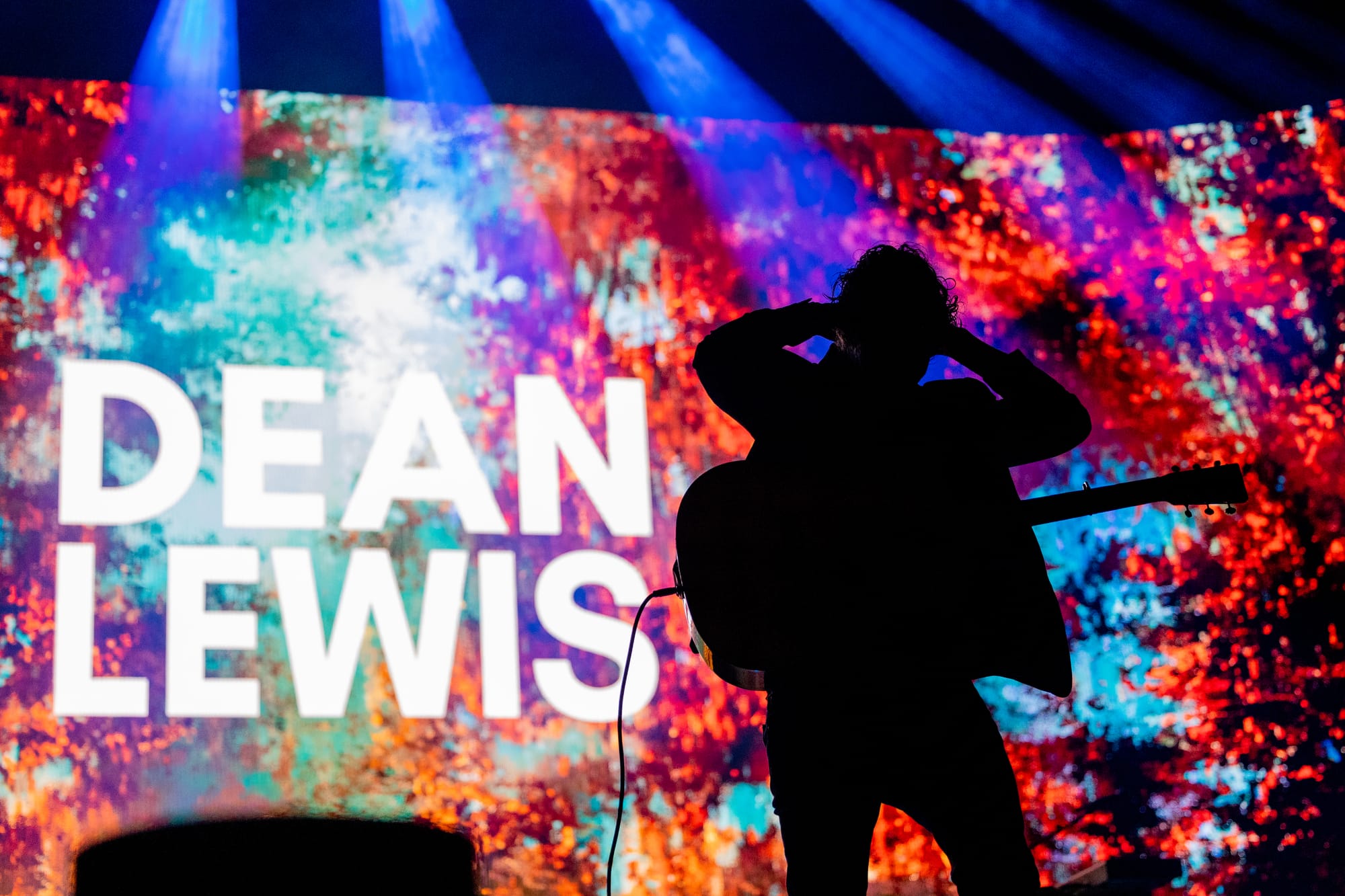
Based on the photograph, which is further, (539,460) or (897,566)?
(539,460)

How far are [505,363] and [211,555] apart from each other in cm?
83

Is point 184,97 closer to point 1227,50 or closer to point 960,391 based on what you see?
point 960,391

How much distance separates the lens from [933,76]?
356 centimetres

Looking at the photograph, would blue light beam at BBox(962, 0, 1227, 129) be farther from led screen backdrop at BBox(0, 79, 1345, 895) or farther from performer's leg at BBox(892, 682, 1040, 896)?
performer's leg at BBox(892, 682, 1040, 896)

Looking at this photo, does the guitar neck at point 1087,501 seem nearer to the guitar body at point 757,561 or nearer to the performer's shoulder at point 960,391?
the performer's shoulder at point 960,391

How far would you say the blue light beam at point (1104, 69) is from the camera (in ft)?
11.4

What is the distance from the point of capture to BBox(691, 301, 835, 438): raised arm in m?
1.40

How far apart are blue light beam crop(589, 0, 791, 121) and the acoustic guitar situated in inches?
88.6

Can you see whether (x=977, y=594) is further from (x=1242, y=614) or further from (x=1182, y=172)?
(x=1182, y=172)

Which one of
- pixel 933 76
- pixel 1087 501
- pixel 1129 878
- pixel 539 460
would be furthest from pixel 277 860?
pixel 933 76

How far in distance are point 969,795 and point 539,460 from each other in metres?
1.89

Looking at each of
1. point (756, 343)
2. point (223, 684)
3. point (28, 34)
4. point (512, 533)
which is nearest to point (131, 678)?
point (223, 684)

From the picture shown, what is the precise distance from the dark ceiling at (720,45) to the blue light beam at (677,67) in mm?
30

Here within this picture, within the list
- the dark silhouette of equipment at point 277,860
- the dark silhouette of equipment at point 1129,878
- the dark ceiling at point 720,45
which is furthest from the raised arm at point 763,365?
the dark ceiling at point 720,45
